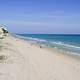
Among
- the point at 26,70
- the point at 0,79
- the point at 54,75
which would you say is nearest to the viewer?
the point at 0,79

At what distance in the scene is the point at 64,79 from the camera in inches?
305

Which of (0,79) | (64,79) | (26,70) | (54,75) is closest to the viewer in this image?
(0,79)

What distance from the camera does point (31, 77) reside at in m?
7.79

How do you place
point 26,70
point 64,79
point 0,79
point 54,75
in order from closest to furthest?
point 0,79 → point 64,79 → point 54,75 → point 26,70

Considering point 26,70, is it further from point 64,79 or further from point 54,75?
point 64,79

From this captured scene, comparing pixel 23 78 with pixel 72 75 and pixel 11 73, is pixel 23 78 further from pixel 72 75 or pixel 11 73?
pixel 72 75

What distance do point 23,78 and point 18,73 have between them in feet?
2.29

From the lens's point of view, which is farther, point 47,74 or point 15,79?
point 47,74

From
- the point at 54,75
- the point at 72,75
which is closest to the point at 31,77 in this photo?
the point at 54,75

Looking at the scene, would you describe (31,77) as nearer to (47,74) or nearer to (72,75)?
(47,74)

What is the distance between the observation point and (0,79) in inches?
279

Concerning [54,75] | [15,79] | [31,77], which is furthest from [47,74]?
[15,79]

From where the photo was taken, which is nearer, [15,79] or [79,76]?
[15,79]

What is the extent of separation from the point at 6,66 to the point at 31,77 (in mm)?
1858
